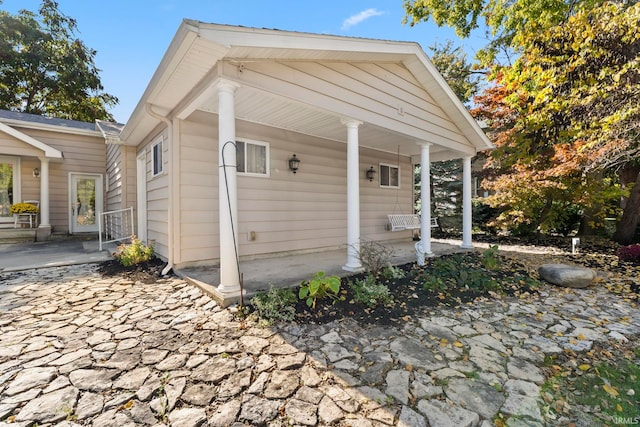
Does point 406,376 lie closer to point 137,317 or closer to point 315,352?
point 315,352

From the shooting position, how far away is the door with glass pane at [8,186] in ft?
26.0

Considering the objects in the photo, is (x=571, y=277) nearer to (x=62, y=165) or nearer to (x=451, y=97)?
(x=451, y=97)

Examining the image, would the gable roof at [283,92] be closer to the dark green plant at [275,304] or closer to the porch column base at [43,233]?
the dark green plant at [275,304]

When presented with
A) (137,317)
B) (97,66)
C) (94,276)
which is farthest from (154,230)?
(97,66)

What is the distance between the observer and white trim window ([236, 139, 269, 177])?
5363 millimetres

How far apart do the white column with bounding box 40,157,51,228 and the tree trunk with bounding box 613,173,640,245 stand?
1586cm

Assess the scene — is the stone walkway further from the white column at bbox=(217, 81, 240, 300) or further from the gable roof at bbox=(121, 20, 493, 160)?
the gable roof at bbox=(121, 20, 493, 160)

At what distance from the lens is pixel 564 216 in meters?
8.73

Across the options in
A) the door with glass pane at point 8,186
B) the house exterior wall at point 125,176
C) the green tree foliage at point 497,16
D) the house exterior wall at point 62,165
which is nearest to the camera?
the green tree foliage at point 497,16

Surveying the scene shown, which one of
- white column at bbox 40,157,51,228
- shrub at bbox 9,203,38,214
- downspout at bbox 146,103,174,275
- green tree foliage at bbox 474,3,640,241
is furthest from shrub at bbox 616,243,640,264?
shrub at bbox 9,203,38,214

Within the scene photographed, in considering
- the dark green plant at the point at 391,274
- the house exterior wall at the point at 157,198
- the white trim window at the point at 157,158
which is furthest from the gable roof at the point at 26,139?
the dark green plant at the point at 391,274

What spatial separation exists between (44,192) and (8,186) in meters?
1.22

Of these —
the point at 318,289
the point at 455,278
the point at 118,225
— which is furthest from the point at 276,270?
the point at 118,225

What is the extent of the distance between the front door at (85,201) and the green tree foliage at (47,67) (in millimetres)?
10566
